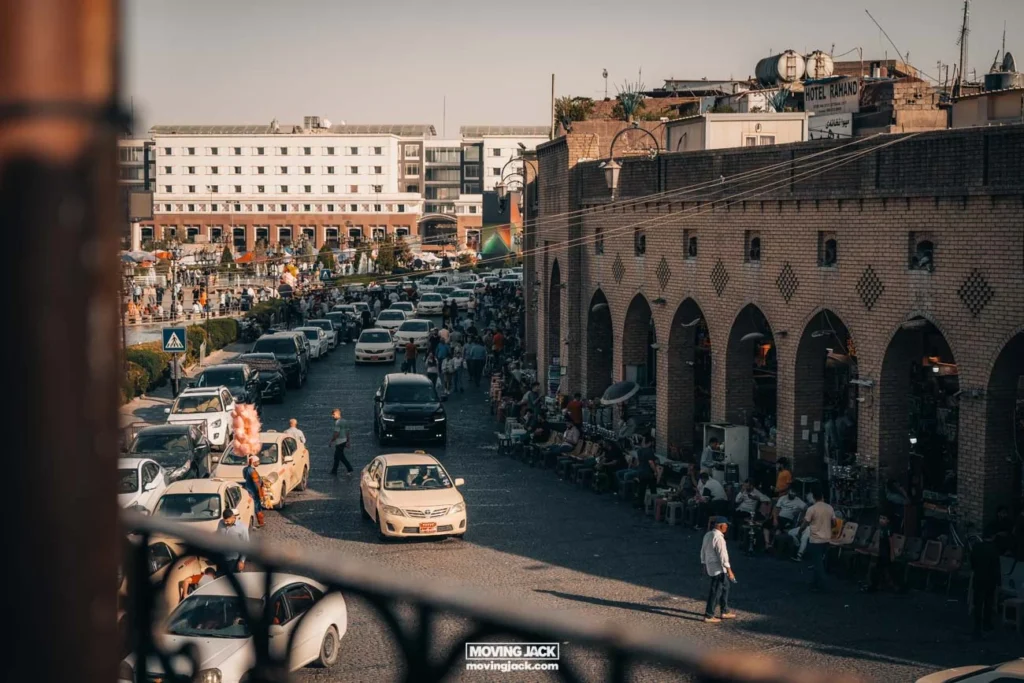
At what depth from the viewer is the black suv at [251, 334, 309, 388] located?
4219 cm

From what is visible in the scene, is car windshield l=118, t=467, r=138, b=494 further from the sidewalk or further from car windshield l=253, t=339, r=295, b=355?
car windshield l=253, t=339, r=295, b=355

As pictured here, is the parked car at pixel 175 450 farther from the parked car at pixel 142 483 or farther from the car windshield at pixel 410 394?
the car windshield at pixel 410 394

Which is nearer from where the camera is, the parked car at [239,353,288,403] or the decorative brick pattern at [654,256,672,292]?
the decorative brick pattern at [654,256,672,292]

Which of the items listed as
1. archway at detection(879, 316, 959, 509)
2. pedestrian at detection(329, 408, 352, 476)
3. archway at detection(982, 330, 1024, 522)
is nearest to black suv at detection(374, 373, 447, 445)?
pedestrian at detection(329, 408, 352, 476)

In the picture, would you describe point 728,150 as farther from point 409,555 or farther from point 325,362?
point 325,362

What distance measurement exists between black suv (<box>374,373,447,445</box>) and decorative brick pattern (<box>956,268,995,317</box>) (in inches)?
551

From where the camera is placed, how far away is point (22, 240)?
5.42 ft

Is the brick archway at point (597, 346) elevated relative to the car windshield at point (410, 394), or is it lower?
elevated

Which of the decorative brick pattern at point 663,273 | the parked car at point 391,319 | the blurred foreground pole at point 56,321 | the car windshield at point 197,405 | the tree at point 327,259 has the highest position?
the tree at point 327,259

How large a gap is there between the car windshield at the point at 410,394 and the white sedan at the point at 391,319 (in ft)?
82.7

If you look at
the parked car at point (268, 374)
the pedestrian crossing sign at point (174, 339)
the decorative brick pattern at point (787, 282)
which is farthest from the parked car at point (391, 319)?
the decorative brick pattern at point (787, 282)

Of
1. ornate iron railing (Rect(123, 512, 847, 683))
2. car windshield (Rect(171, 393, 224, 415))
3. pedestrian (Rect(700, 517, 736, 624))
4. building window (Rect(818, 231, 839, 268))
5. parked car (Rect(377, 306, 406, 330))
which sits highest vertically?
building window (Rect(818, 231, 839, 268))

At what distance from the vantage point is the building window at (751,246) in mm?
26547

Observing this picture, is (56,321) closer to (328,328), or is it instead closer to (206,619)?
(206,619)
